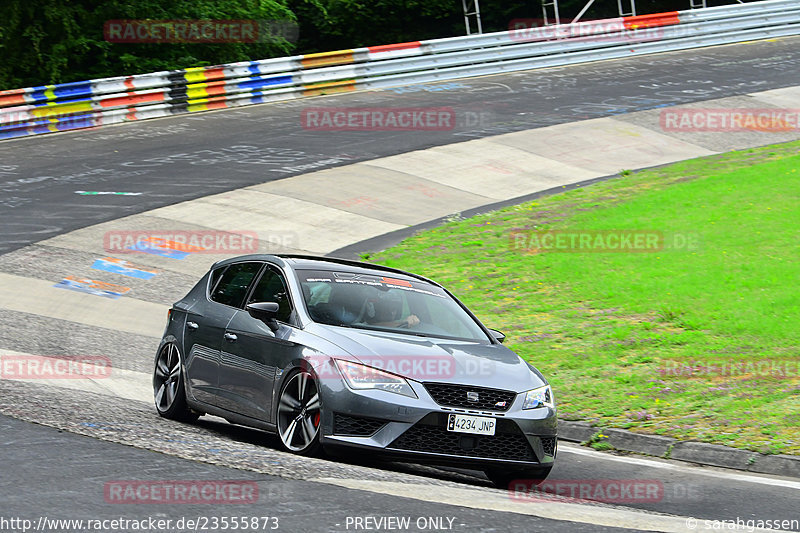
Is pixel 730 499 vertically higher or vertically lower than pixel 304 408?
lower

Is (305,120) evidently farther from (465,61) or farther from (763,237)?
(763,237)

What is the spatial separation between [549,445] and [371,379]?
57.1 inches

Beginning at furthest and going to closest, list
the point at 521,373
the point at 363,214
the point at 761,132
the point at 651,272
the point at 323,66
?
the point at 323,66 < the point at 761,132 < the point at 363,214 < the point at 651,272 < the point at 521,373

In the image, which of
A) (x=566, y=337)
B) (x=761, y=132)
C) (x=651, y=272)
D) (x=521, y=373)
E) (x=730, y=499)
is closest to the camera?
(x=730, y=499)

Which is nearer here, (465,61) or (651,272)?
(651,272)

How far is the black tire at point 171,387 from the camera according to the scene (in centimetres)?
937

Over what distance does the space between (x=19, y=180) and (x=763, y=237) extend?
13457 millimetres

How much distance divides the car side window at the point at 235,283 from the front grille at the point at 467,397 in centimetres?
236

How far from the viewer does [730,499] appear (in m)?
7.47

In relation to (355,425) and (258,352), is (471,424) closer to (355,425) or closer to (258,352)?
(355,425)

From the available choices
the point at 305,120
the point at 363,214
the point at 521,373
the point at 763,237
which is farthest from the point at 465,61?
the point at 521,373

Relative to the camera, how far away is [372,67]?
29328 millimetres

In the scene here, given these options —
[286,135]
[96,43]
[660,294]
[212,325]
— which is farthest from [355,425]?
[96,43]

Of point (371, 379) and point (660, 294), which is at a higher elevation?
point (371, 379)
